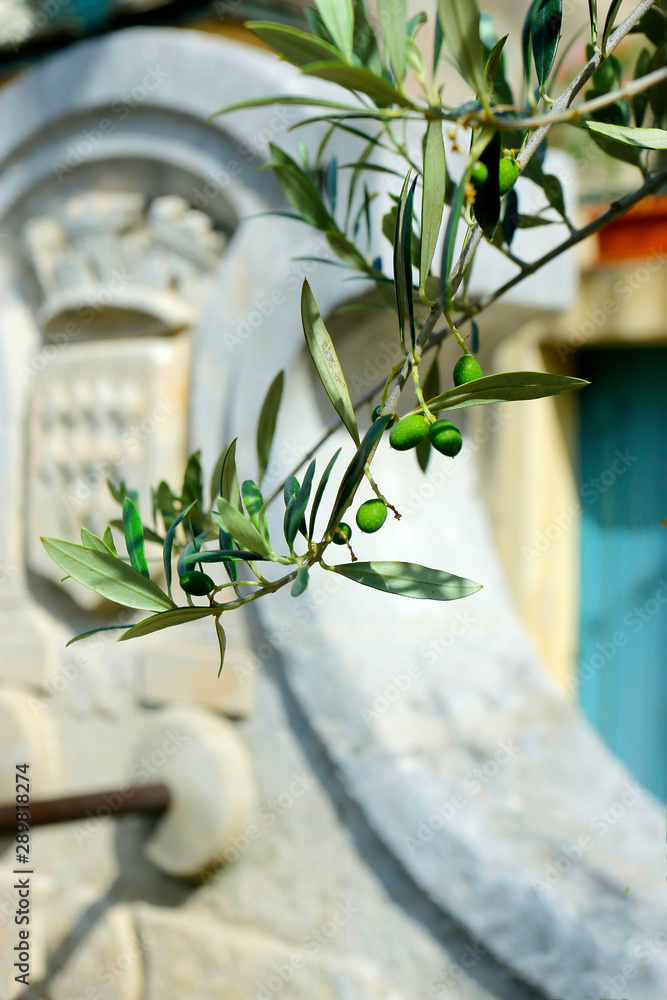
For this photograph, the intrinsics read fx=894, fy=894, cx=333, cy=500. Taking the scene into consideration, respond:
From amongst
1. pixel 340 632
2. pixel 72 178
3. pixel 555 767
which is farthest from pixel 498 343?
pixel 72 178

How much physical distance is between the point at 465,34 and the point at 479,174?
64mm

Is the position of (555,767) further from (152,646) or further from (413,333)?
(413,333)

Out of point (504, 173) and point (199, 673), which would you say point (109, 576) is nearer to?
point (504, 173)

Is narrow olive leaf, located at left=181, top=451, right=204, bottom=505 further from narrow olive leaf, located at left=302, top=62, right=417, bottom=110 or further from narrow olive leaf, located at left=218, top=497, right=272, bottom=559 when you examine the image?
narrow olive leaf, located at left=302, top=62, right=417, bottom=110

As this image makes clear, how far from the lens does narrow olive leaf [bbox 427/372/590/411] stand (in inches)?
17.8

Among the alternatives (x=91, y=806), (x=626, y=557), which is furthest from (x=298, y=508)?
(x=626, y=557)

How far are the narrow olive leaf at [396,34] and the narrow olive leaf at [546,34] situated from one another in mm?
165

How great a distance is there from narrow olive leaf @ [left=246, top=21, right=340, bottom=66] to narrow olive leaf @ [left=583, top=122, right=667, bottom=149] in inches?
5.9

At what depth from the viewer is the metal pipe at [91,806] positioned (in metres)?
1.32

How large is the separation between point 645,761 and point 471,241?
2.54 meters

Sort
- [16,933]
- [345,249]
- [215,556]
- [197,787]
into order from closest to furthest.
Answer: [215,556]
[345,249]
[197,787]
[16,933]

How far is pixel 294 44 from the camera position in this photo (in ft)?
1.64

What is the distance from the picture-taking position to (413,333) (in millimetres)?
486

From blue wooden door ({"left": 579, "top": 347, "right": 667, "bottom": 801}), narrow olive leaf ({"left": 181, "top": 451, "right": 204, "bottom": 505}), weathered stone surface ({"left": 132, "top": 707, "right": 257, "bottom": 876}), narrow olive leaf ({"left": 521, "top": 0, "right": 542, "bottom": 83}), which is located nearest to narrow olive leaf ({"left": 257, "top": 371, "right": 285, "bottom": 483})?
narrow olive leaf ({"left": 181, "top": 451, "right": 204, "bottom": 505})
